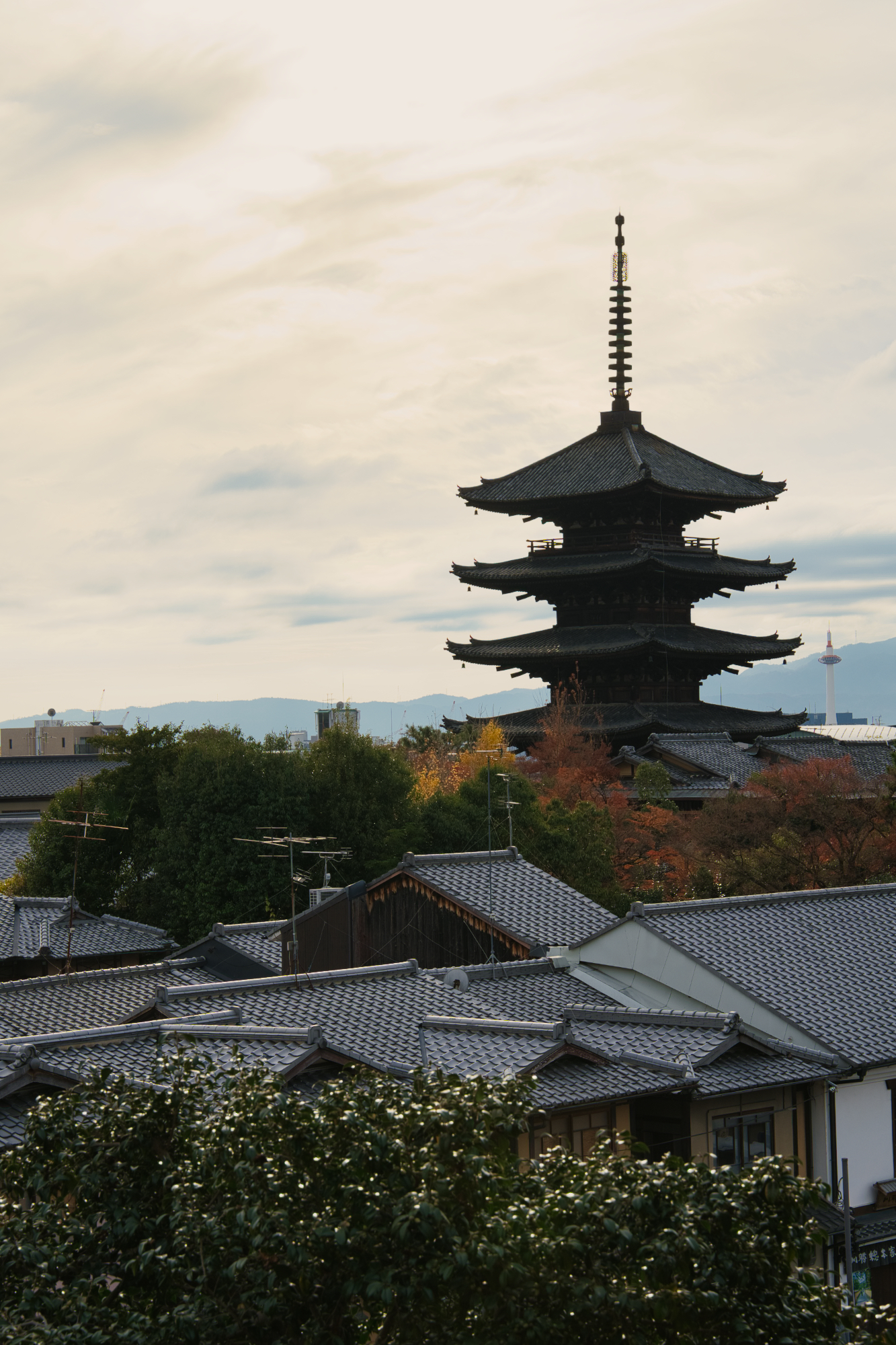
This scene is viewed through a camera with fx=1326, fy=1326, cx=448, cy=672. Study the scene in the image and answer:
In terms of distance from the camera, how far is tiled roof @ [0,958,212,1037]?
2886 centimetres

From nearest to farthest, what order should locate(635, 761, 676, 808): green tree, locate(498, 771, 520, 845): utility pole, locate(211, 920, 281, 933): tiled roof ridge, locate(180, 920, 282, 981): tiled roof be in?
locate(180, 920, 282, 981): tiled roof, locate(211, 920, 281, 933): tiled roof ridge, locate(498, 771, 520, 845): utility pole, locate(635, 761, 676, 808): green tree

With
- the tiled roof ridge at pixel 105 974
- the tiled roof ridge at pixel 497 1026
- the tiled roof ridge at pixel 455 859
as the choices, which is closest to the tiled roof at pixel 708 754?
the tiled roof ridge at pixel 455 859

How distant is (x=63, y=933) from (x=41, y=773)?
1823 inches

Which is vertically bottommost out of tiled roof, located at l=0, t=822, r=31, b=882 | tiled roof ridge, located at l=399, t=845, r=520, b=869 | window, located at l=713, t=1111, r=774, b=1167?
window, located at l=713, t=1111, r=774, b=1167

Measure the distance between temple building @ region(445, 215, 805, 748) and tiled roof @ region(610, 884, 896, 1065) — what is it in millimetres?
25558

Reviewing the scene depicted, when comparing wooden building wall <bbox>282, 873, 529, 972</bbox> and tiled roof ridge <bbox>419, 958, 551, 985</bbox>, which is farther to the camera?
wooden building wall <bbox>282, 873, 529, 972</bbox>

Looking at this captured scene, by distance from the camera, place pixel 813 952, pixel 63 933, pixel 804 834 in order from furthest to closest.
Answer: pixel 804 834 < pixel 63 933 < pixel 813 952

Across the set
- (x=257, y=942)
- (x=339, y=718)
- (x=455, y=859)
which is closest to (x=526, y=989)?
(x=455, y=859)

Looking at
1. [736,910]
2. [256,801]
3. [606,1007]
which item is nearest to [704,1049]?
[606,1007]

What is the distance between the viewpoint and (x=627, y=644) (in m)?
56.3

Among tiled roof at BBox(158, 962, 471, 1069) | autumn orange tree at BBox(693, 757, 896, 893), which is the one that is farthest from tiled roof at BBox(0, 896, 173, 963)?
autumn orange tree at BBox(693, 757, 896, 893)

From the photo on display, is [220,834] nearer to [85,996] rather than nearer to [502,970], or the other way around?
[85,996]

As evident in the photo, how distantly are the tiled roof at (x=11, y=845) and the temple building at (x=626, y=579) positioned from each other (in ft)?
70.5

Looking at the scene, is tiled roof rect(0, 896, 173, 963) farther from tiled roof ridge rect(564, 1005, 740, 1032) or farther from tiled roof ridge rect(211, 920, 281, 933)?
tiled roof ridge rect(564, 1005, 740, 1032)
